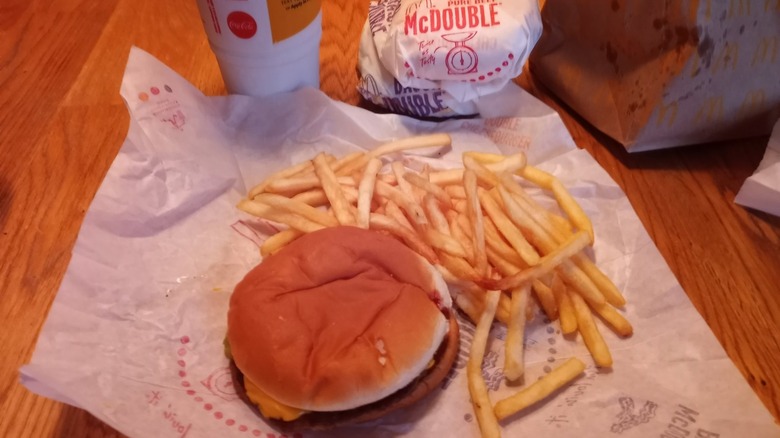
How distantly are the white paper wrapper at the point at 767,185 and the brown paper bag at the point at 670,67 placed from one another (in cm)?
13

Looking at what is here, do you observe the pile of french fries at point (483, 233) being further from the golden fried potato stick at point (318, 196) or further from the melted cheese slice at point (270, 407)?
the melted cheese slice at point (270, 407)

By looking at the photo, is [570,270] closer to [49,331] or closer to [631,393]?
[631,393]

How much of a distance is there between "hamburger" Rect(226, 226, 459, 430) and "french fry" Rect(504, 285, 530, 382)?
0.11 m

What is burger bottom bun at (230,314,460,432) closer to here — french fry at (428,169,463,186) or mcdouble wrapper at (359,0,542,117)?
french fry at (428,169,463,186)

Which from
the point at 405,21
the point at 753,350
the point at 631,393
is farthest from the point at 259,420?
the point at 405,21

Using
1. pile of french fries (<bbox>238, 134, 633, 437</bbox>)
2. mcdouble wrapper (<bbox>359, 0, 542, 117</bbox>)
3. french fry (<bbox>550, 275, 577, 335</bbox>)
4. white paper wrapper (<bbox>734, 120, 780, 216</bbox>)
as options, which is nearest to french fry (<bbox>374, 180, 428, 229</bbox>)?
pile of french fries (<bbox>238, 134, 633, 437</bbox>)

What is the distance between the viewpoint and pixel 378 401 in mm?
1091

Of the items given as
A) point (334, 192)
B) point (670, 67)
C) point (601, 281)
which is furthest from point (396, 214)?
point (670, 67)

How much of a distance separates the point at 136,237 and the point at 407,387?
28.0 inches

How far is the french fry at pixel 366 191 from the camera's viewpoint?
135 centimetres

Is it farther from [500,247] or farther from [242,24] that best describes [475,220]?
[242,24]

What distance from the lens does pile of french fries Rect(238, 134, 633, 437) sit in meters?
1.21

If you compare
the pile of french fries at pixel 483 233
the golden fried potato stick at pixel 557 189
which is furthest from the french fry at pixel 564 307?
the golden fried potato stick at pixel 557 189

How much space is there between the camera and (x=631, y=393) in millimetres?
1156
